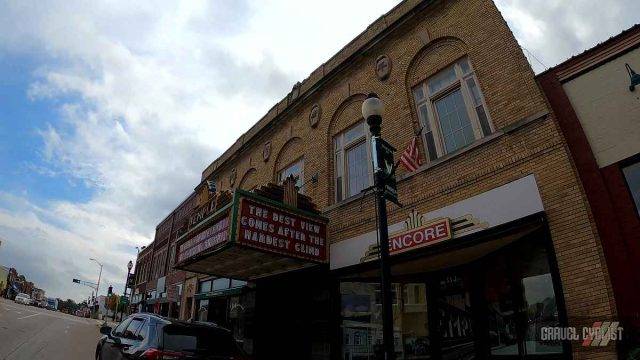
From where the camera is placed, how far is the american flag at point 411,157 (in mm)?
9094

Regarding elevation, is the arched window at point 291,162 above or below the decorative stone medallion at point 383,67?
below

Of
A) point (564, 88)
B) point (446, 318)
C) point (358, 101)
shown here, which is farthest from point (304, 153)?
point (564, 88)

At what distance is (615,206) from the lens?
6.24 metres

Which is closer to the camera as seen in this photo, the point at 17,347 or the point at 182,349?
the point at 182,349

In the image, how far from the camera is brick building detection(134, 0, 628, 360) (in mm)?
6898

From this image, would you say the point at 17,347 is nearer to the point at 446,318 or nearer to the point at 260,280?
the point at 260,280

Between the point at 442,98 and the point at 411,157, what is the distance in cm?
194

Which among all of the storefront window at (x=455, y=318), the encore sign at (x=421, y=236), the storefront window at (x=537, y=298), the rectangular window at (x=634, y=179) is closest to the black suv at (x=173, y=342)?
the encore sign at (x=421, y=236)

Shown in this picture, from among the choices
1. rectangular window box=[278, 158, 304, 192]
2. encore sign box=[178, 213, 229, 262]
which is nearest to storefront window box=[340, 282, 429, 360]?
encore sign box=[178, 213, 229, 262]

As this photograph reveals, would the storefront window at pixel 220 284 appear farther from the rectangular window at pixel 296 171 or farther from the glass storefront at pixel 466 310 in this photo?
the glass storefront at pixel 466 310

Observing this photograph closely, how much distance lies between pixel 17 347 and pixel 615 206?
18448 mm

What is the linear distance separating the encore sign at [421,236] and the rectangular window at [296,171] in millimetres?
5543

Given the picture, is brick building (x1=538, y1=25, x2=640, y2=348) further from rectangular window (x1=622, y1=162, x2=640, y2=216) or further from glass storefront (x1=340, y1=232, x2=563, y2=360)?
glass storefront (x1=340, y1=232, x2=563, y2=360)

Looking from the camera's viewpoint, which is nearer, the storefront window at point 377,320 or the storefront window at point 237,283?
the storefront window at point 377,320
